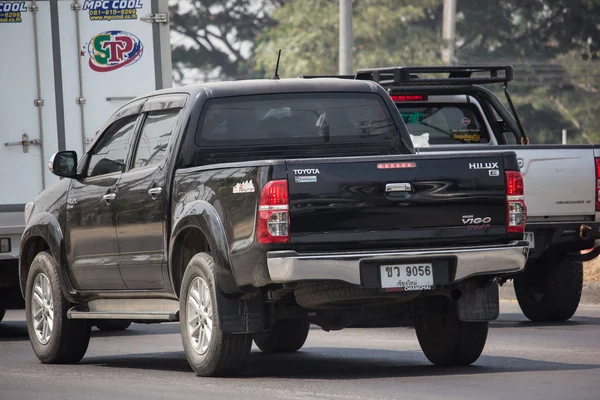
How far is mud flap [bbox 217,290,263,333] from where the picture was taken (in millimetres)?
8742

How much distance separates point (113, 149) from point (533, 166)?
371cm

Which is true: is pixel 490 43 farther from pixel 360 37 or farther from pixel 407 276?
pixel 407 276

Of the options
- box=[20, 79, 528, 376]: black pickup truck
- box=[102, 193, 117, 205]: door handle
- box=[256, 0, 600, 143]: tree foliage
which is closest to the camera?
box=[20, 79, 528, 376]: black pickup truck

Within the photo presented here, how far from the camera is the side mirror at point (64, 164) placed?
1085 centimetres

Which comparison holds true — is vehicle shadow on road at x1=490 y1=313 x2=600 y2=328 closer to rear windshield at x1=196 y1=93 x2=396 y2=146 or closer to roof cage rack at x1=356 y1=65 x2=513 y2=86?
roof cage rack at x1=356 y1=65 x2=513 y2=86

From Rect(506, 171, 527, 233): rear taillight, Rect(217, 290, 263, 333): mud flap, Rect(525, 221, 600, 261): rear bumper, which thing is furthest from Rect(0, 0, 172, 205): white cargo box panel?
Rect(506, 171, 527, 233): rear taillight

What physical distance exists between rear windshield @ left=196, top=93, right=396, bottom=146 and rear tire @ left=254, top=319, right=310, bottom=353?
1931 mm

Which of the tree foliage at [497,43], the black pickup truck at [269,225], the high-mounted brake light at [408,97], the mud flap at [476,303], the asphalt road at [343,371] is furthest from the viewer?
the tree foliage at [497,43]

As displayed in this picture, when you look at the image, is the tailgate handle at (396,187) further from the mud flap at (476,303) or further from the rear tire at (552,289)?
the rear tire at (552,289)

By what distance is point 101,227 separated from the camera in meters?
10.4

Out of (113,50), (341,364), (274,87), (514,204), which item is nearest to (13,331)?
(113,50)

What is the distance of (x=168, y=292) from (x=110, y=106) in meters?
5.45

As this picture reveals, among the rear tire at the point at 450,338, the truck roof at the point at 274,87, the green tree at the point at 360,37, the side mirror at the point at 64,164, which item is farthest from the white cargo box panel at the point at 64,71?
the green tree at the point at 360,37

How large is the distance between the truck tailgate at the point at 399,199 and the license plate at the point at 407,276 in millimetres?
143
